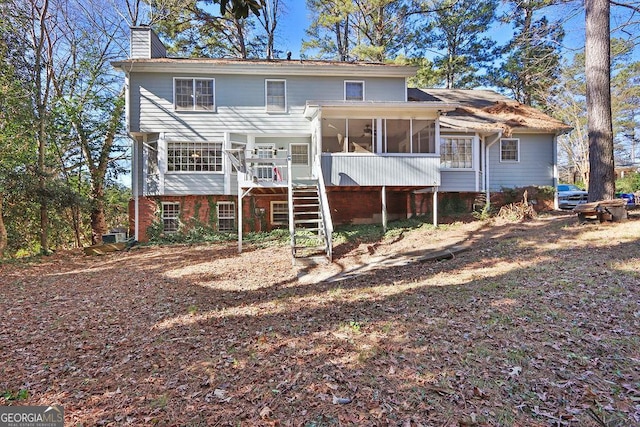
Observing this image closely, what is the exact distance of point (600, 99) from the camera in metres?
9.80

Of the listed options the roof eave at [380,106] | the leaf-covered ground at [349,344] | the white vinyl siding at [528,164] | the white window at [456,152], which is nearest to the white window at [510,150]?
the white vinyl siding at [528,164]

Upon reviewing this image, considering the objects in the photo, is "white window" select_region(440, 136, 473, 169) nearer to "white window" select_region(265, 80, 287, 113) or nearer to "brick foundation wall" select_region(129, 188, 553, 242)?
"brick foundation wall" select_region(129, 188, 553, 242)

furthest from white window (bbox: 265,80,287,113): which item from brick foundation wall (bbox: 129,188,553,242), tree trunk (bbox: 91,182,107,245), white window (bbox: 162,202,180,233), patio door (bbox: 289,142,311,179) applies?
tree trunk (bbox: 91,182,107,245)

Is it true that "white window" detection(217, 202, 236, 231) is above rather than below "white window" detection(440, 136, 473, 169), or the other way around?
below

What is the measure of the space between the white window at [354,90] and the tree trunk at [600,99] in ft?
24.9

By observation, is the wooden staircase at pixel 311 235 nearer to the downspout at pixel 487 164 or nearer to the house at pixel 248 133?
the house at pixel 248 133

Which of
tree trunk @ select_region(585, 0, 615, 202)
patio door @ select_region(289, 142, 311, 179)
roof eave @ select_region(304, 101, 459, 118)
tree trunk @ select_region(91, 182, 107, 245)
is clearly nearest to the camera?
tree trunk @ select_region(585, 0, 615, 202)

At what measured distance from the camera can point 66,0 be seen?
14.8 metres

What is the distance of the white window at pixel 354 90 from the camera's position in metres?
14.5

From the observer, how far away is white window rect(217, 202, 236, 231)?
47.5 ft

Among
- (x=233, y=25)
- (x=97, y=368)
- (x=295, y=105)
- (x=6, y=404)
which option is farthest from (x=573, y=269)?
(x=233, y=25)

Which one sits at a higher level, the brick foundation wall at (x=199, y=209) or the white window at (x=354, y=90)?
the white window at (x=354, y=90)

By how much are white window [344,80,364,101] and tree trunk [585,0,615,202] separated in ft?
24.9

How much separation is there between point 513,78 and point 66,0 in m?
26.0
